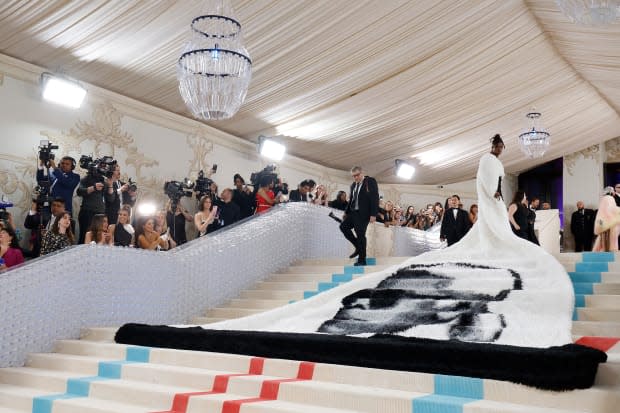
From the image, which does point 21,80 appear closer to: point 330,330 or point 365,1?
point 365,1

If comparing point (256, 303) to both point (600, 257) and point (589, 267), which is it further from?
point (600, 257)

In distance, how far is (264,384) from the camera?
12.4ft

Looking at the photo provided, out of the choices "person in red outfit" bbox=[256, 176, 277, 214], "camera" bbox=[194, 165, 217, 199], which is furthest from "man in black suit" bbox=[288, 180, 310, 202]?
"camera" bbox=[194, 165, 217, 199]

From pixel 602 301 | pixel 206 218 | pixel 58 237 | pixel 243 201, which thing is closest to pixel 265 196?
pixel 243 201

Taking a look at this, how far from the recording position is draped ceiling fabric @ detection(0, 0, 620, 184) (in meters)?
7.75

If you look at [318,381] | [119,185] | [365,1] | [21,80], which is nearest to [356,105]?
[365,1]

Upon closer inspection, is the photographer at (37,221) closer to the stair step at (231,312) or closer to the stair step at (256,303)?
the stair step at (231,312)

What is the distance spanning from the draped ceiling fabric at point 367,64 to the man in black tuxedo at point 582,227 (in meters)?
2.27

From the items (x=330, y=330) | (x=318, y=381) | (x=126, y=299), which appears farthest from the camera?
(x=126, y=299)

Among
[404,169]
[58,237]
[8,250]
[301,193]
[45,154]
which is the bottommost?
[8,250]

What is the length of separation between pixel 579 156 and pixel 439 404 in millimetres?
15206

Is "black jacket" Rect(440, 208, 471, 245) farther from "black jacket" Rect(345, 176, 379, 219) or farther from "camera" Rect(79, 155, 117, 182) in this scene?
"camera" Rect(79, 155, 117, 182)

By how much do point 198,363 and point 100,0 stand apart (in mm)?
4393

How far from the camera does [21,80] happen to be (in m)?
8.19
